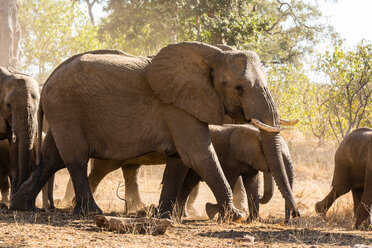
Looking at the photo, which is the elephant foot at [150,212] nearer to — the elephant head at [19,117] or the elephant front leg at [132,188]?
the elephant front leg at [132,188]

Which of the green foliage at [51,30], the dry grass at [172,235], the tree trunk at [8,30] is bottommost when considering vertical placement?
the dry grass at [172,235]

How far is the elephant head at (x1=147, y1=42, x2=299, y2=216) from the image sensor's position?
22.6ft

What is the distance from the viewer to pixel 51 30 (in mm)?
34281

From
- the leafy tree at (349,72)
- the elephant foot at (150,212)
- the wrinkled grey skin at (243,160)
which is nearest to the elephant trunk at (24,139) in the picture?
the elephant foot at (150,212)

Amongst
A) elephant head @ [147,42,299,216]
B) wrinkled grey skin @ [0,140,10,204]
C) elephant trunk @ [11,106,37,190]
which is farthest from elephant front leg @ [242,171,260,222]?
wrinkled grey skin @ [0,140,10,204]

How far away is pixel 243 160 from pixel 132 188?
8.22ft

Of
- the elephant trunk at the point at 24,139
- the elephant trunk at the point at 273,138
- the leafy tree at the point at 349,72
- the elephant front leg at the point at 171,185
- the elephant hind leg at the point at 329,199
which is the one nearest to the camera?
the elephant trunk at the point at 273,138

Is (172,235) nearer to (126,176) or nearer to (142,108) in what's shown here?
(142,108)

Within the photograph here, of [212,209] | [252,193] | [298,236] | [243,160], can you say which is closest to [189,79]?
[243,160]

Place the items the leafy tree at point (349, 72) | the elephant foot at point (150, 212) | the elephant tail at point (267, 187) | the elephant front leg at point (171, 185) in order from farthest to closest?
the leafy tree at point (349, 72)
the elephant tail at point (267, 187)
the elephant front leg at point (171, 185)
the elephant foot at point (150, 212)

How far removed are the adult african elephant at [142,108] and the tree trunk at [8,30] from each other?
11981 millimetres

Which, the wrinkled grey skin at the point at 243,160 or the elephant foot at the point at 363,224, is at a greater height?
the wrinkled grey skin at the point at 243,160

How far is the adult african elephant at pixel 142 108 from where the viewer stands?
7203mm

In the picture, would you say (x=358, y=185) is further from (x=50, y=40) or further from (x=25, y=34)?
(x=25, y=34)
